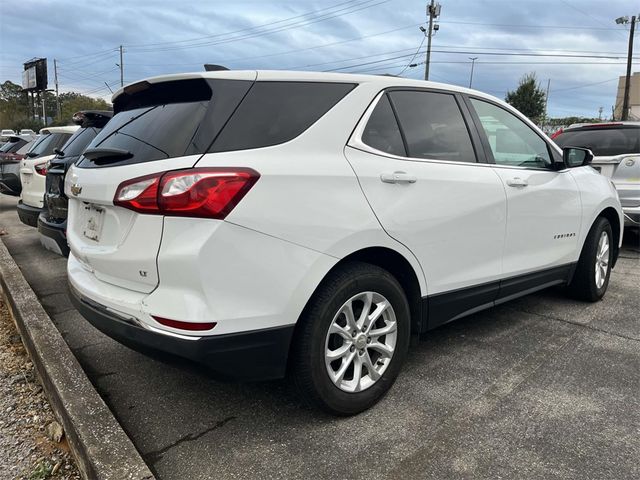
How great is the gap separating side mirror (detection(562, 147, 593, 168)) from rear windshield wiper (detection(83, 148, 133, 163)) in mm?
3273

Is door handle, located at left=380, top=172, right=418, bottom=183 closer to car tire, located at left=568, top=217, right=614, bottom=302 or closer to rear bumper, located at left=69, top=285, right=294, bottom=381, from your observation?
rear bumper, located at left=69, top=285, right=294, bottom=381

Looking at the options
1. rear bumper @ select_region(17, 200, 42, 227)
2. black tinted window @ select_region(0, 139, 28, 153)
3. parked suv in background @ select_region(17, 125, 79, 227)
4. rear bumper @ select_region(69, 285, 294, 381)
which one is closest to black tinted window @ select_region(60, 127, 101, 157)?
parked suv in background @ select_region(17, 125, 79, 227)

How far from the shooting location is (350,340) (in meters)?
2.59

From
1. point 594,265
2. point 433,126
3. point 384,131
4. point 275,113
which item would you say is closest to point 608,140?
point 594,265

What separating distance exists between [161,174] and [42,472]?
1478 millimetres

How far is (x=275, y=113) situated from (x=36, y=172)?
5338 mm

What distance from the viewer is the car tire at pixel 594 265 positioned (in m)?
4.43

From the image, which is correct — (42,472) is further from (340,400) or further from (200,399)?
(340,400)

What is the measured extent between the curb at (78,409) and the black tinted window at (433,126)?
2.07 m

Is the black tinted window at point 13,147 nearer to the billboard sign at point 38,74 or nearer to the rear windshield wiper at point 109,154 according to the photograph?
the rear windshield wiper at point 109,154

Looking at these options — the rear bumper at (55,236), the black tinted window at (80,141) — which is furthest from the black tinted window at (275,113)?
the black tinted window at (80,141)

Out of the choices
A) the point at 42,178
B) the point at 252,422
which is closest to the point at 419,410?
the point at 252,422

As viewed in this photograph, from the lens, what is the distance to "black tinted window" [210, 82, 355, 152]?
2.24 meters

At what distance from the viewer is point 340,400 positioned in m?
2.57
